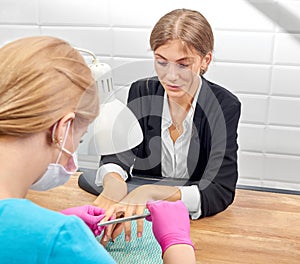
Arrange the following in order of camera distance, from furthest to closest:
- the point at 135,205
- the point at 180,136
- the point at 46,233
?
the point at 180,136 → the point at 135,205 → the point at 46,233

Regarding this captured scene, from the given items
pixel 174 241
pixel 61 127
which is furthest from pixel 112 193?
pixel 61 127

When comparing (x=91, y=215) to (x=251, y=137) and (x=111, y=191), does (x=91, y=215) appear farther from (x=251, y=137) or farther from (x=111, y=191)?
(x=251, y=137)

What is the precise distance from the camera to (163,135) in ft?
3.98

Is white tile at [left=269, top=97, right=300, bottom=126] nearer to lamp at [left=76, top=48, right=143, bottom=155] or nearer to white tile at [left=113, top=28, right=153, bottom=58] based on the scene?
white tile at [left=113, top=28, right=153, bottom=58]

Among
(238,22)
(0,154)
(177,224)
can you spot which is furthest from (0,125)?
(238,22)

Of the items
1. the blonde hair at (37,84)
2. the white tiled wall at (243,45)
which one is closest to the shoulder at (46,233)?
the blonde hair at (37,84)

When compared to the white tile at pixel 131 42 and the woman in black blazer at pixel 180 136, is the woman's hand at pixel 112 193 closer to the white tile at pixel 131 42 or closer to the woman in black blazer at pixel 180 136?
the woman in black blazer at pixel 180 136

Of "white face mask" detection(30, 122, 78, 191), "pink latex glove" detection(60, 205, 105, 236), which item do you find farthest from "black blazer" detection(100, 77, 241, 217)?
"white face mask" detection(30, 122, 78, 191)

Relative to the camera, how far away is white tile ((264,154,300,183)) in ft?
5.76

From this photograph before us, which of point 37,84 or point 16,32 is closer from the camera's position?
point 37,84

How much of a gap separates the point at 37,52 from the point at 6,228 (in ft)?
0.77

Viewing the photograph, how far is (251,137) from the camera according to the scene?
5.77 feet

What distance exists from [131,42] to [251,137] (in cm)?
54

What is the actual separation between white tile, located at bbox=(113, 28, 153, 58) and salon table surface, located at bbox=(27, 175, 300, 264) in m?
0.62
